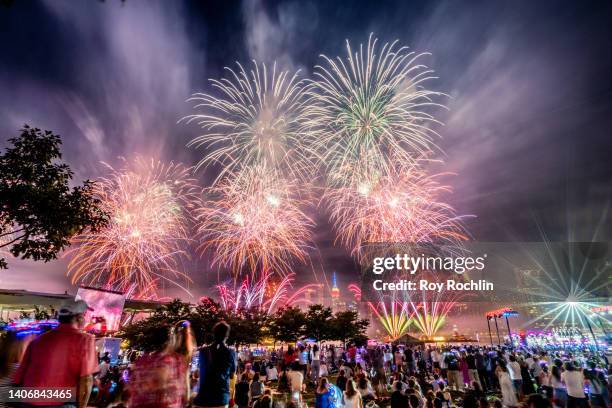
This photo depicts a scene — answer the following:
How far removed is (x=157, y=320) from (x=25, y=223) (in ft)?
128

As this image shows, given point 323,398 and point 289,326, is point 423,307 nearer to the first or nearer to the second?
point 289,326

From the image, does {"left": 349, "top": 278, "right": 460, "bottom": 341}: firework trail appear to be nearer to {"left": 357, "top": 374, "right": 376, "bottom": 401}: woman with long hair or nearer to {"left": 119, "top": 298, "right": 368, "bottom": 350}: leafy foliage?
{"left": 119, "top": 298, "right": 368, "bottom": 350}: leafy foliage

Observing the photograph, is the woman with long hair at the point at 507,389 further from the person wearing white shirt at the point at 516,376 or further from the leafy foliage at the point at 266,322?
the leafy foliage at the point at 266,322

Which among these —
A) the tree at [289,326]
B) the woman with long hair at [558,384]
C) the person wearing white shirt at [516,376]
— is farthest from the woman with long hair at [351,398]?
the tree at [289,326]

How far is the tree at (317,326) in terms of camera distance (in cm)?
4841

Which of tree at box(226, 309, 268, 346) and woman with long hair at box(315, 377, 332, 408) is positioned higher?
tree at box(226, 309, 268, 346)

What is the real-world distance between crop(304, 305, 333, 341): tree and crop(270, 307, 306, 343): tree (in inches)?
32.8

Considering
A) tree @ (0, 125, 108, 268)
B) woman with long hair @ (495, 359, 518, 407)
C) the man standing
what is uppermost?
tree @ (0, 125, 108, 268)

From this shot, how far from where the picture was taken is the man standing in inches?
176

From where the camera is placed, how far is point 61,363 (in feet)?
11.6

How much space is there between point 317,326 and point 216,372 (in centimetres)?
4698

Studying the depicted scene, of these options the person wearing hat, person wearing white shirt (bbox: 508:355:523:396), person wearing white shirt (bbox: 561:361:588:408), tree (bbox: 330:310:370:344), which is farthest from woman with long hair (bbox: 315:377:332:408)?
tree (bbox: 330:310:370:344)

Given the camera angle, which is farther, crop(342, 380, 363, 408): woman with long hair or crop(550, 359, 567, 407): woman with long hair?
crop(550, 359, 567, 407): woman with long hair

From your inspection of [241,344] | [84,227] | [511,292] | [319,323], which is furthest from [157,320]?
[511,292]
